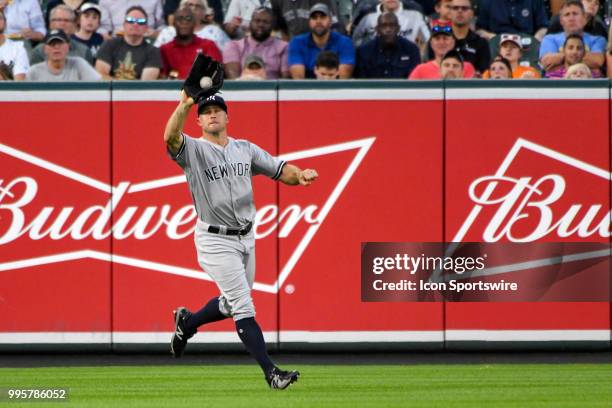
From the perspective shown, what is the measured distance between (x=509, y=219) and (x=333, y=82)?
2.02m

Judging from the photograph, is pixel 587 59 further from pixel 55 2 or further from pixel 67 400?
pixel 67 400

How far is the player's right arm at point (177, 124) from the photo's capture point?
7.78 metres

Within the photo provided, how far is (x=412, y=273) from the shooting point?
1123 cm

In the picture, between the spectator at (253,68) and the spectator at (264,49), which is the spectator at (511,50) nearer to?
the spectator at (264,49)

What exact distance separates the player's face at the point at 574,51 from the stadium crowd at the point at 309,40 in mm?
10

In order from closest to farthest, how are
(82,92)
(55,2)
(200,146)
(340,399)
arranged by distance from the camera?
(340,399)
(200,146)
(82,92)
(55,2)

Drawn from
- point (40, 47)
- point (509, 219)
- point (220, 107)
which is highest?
point (40, 47)

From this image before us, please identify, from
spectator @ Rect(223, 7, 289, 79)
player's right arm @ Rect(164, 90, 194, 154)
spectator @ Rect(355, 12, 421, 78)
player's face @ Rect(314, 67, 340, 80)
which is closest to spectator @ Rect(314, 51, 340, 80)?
player's face @ Rect(314, 67, 340, 80)

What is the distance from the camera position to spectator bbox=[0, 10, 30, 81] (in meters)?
12.8

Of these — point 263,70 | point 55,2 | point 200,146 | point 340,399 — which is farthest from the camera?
point 55,2

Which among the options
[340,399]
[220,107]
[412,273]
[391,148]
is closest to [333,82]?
[391,148]

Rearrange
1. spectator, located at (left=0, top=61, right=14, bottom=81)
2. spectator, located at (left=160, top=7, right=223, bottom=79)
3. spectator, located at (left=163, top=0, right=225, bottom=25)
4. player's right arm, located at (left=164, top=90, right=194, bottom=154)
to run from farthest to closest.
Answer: spectator, located at (left=163, top=0, right=225, bottom=25) → spectator, located at (left=160, top=7, right=223, bottom=79) → spectator, located at (left=0, top=61, right=14, bottom=81) → player's right arm, located at (left=164, top=90, right=194, bottom=154)

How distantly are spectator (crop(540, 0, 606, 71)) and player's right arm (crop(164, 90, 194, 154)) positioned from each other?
19.9 feet

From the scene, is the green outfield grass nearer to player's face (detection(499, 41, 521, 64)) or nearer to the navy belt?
the navy belt
